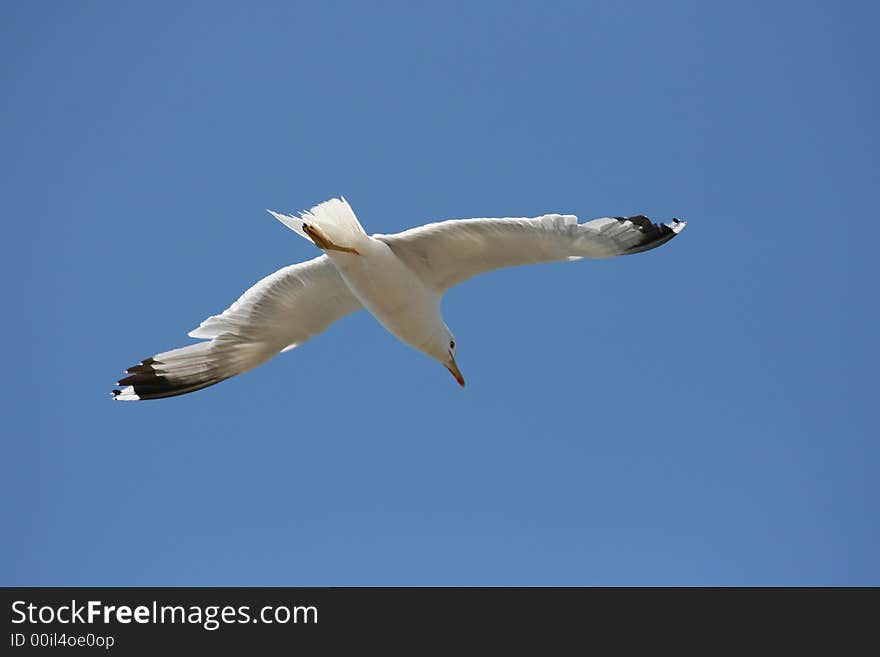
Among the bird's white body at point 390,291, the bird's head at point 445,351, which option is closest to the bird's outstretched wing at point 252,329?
the bird's white body at point 390,291

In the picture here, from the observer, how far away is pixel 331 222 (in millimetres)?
7273

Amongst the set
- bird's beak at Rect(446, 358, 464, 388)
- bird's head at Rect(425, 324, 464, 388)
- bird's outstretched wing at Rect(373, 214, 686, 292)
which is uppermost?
bird's outstretched wing at Rect(373, 214, 686, 292)

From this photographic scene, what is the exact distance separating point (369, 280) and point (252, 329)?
1180 millimetres

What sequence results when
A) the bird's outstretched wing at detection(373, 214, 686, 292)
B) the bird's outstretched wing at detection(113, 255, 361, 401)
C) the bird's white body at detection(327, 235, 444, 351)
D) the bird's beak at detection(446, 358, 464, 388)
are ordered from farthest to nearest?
the bird's beak at detection(446, 358, 464, 388)
the bird's outstretched wing at detection(113, 255, 361, 401)
the bird's white body at detection(327, 235, 444, 351)
the bird's outstretched wing at detection(373, 214, 686, 292)

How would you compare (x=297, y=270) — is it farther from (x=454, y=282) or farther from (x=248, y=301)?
(x=454, y=282)

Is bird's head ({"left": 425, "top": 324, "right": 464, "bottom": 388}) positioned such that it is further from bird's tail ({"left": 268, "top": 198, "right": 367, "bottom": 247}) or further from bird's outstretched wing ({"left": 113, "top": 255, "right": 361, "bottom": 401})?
bird's tail ({"left": 268, "top": 198, "right": 367, "bottom": 247})

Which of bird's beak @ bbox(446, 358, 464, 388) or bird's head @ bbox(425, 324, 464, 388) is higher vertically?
bird's head @ bbox(425, 324, 464, 388)

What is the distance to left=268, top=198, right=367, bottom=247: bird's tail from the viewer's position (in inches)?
285

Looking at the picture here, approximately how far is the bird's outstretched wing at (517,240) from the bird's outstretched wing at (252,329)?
0.74m

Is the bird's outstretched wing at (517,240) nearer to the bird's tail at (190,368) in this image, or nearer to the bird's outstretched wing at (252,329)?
the bird's outstretched wing at (252,329)

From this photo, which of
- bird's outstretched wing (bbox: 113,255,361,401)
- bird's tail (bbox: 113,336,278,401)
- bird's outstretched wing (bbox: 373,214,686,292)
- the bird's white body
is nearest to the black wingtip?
bird's outstretched wing (bbox: 373,214,686,292)

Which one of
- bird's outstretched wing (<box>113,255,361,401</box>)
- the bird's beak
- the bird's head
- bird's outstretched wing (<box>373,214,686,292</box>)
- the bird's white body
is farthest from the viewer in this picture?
the bird's beak

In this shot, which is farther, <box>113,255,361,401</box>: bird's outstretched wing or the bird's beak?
the bird's beak
